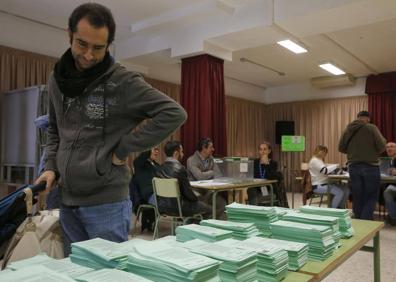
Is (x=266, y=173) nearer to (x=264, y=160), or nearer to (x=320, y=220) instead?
(x=264, y=160)

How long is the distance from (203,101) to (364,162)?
2308 mm

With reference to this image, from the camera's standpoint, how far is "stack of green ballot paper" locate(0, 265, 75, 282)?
72 cm

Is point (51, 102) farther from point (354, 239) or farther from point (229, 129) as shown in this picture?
point (229, 129)

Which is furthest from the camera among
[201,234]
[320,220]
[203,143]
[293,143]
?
[293,143]

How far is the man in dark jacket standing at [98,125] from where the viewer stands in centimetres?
116

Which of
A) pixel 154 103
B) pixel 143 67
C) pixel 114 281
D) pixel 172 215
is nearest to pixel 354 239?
pixel 154 103

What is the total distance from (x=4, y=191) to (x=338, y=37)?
17.9ft

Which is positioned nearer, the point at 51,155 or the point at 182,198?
the point at 51,155

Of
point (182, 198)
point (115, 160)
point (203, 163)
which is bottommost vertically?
point (182, 198)

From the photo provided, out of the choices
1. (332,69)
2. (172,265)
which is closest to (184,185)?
(172,265)

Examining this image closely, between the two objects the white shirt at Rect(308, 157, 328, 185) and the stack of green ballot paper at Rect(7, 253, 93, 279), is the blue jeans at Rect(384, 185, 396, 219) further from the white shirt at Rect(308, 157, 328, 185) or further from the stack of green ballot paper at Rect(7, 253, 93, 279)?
the stack of green ballot paper at Rect(7, 253, 93, 279)

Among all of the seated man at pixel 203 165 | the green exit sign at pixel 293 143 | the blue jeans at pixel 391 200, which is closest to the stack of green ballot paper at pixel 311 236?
the seated man at pixel 203 165

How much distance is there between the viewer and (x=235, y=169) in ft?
15.3

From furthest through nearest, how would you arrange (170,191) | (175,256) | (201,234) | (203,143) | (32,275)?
(203,143) → (170,191) → (201,234) → (175,256) → (32,275)
